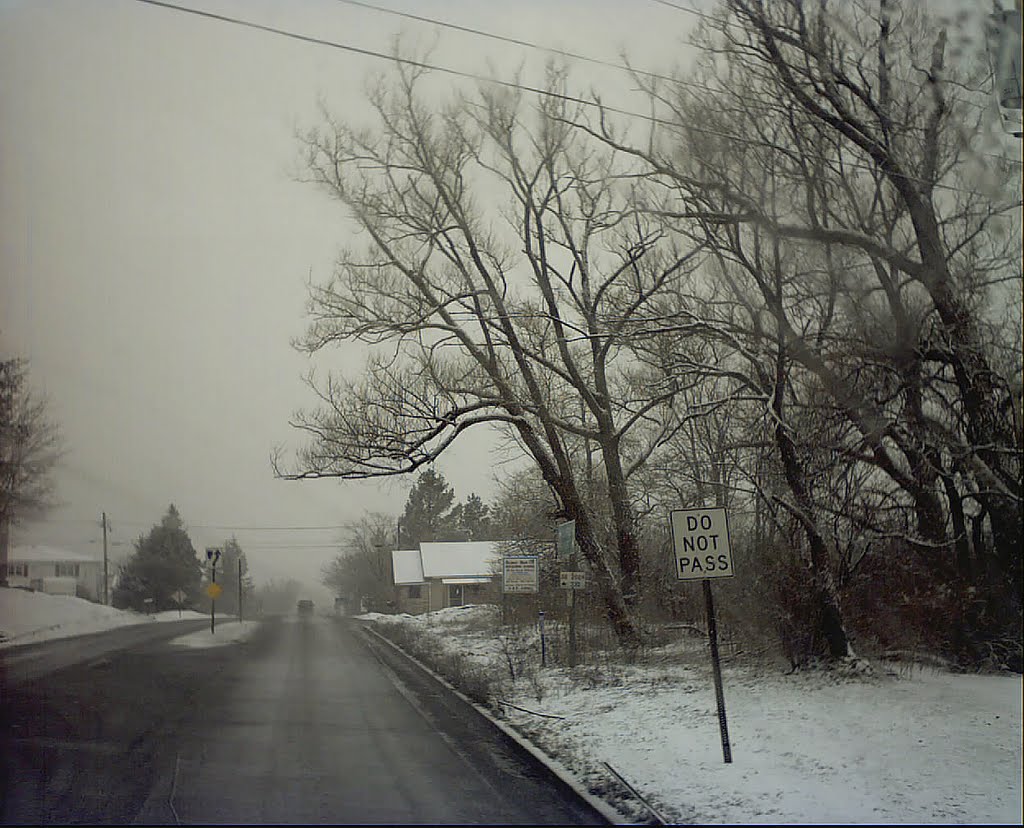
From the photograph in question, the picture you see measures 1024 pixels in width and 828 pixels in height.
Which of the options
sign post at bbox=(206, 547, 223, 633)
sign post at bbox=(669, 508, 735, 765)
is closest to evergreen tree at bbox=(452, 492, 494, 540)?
sign post at bbox=(206, 547, 223, 633)

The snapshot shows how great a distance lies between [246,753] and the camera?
9148 millimetres

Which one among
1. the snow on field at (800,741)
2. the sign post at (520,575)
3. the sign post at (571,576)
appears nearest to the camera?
the snow on field at (800,741)

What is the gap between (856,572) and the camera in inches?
525

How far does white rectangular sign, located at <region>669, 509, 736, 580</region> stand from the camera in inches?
366

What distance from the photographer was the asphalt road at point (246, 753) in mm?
7219

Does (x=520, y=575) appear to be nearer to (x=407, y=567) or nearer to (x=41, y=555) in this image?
(x=41, y=555)

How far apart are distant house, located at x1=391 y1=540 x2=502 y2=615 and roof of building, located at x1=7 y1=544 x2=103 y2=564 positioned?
2200cm

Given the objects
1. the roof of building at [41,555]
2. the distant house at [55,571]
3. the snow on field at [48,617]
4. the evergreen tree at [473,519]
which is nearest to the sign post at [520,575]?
the snow on field at [48,617]

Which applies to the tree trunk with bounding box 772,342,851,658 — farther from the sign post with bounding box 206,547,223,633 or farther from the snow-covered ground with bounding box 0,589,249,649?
the snow-covered ground with bounding box 0,589,249,649

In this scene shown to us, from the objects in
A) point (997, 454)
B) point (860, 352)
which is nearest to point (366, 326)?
point (860, 352)

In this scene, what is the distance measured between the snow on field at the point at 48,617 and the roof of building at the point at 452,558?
19819 millimetres

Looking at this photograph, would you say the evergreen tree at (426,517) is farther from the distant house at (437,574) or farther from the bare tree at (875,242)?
the bare tree at (875,242)

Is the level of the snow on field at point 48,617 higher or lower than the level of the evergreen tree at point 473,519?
lower

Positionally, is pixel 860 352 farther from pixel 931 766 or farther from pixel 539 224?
pixel 539 224
